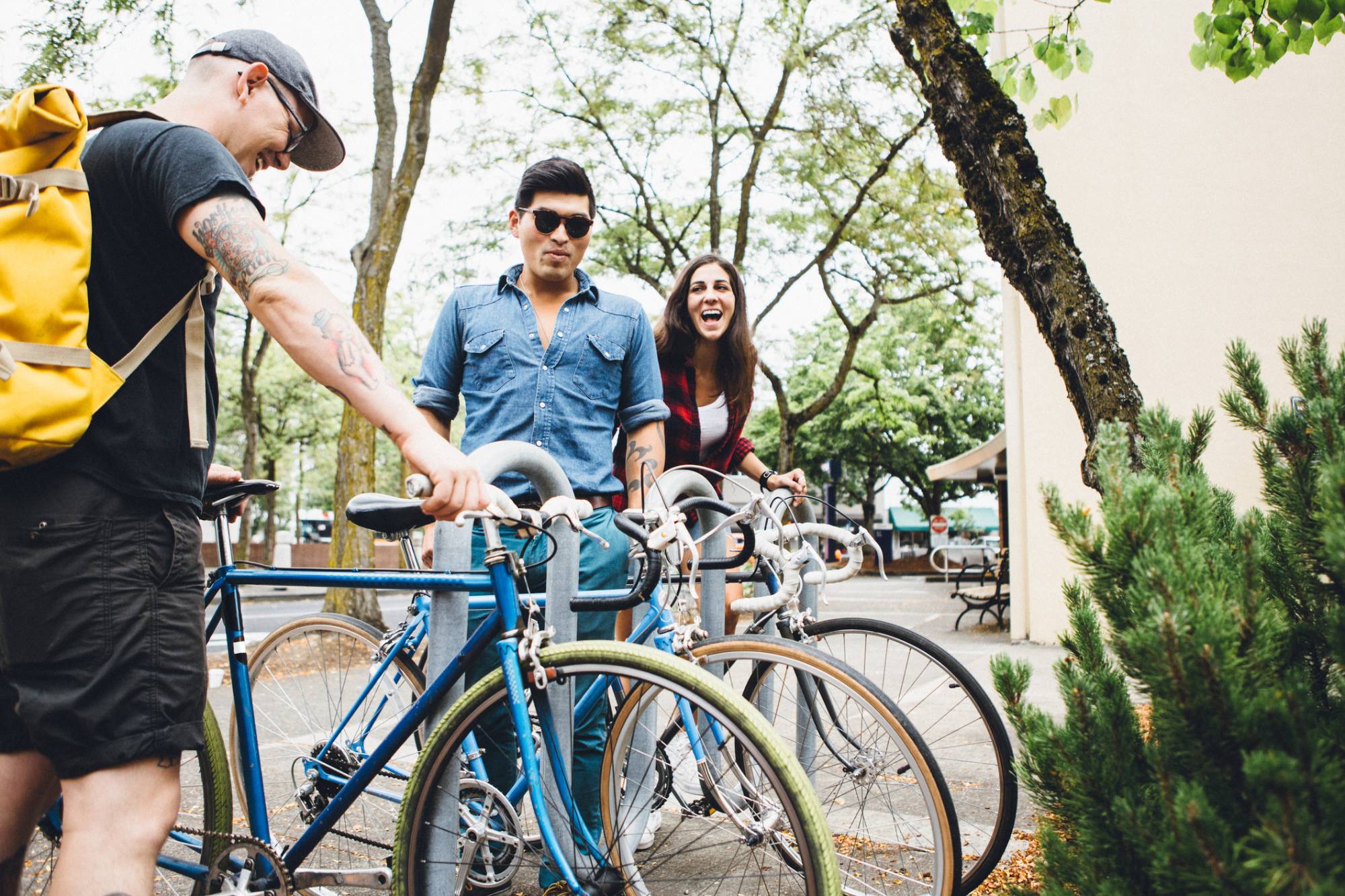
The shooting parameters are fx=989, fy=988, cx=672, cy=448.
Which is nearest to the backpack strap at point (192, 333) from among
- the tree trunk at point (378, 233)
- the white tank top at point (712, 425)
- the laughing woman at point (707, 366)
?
the laughing woman at point (707, 366)

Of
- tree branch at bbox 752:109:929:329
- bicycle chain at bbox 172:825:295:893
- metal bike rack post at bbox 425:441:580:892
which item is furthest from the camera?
tree branch at bbox 752:109:929:329

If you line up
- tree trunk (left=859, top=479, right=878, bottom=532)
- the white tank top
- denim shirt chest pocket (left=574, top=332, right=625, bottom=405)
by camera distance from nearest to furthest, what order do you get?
denim shirt chest pocket (left=574, top=332, right=625, bottom=405) → the white tank top → tree trunk (left=859, top=479, right=878, bottom=532)

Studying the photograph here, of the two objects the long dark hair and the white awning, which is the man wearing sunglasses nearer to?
the long dark hair

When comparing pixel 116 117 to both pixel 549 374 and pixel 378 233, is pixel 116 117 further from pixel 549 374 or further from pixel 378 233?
pixel 378 233

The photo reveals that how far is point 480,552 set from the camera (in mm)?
3018

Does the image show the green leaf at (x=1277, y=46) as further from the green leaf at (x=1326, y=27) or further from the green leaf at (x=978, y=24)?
the green leaf at (x=978, y=24)

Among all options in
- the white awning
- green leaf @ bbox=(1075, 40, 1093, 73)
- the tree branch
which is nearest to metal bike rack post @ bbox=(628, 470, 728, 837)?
green leaf @ bbox=(1075, 40, 1093, 73)

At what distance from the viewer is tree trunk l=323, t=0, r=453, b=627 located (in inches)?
370

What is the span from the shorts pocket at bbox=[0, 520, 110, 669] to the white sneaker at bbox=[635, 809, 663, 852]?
1300 mm

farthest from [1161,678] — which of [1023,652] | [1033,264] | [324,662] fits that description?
[1023,652]

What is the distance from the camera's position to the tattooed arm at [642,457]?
3188 mm

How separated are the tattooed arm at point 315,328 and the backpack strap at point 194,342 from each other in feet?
0.48

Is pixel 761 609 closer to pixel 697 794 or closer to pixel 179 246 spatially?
pixel 697 794

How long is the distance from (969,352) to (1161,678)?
1297 inches
